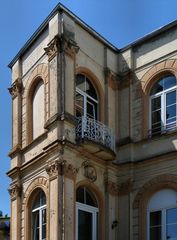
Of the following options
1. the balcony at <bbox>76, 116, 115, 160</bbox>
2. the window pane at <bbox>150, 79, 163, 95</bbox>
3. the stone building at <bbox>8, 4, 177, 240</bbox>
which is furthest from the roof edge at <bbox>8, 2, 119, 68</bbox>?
the balcony at <bbox>76, 116, 115, 160</bbox>

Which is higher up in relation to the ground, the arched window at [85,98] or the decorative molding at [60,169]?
the arched window at [85,98]

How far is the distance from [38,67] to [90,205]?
5.66m

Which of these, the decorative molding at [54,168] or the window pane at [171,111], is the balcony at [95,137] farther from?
the window pane at [171,111]

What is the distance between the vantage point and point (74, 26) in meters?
21.5

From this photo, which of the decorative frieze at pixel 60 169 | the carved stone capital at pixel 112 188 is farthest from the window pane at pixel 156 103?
the decorative frieze at pixel 60 169

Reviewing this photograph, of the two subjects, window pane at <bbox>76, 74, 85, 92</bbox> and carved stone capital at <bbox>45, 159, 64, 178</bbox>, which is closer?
carved stone capital at <bbox>45, 159, 64, 178</bbox>

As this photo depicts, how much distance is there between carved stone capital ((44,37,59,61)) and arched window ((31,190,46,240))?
490 cm

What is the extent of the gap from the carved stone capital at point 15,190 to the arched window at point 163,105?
5350mm

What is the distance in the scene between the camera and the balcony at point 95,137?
19.8 meters

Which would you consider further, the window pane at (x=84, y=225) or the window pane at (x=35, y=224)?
the window pane at (x=35, y=224)

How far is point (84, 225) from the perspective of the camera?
1997 centimetres

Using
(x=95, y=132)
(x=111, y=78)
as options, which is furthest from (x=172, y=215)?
(x=111, y=78)

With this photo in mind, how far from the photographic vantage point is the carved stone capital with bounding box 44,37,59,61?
67.5 feet

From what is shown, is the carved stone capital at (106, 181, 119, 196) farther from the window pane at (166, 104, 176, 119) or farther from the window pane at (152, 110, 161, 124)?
the window pane at (166, 104, 176, 119)
